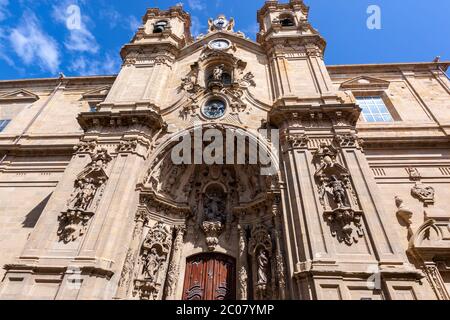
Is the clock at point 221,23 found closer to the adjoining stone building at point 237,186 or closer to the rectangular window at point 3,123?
the adjoining stone building at point 237,186

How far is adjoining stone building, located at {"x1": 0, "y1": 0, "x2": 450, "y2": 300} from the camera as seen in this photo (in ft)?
27.7

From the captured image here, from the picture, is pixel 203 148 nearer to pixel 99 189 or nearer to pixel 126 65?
pixel 99 189

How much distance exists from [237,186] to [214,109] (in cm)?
419

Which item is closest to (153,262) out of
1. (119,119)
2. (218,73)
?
(119,119)

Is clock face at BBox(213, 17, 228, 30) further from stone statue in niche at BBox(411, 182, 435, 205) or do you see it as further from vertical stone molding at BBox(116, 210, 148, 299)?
stone statue in niche at BBox(411, 182, 435, 205)

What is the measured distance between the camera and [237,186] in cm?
1264

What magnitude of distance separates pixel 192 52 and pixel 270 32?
538cm

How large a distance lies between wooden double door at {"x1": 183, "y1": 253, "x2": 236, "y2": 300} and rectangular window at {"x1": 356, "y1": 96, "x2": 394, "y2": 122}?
34.9ft

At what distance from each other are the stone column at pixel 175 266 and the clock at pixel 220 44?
40.3 feet

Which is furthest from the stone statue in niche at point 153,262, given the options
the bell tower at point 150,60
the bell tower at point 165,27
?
the bell tower at point 165,27

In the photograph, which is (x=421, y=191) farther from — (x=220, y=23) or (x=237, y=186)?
(x=220, y=23)

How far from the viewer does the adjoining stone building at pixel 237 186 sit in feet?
27.7

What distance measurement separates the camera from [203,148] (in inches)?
512
